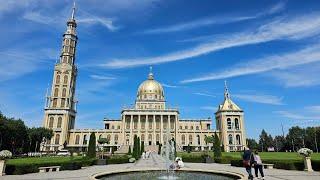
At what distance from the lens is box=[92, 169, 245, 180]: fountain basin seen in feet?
59.7

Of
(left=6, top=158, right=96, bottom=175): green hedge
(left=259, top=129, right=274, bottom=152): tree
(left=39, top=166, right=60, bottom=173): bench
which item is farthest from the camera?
(left=259, top=129, right=274, bottom=152): tree

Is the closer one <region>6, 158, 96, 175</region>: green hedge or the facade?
<region>6, 158, 96, 175</region>: green hedge

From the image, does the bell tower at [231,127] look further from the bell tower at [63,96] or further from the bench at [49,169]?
the bench at [49,169]

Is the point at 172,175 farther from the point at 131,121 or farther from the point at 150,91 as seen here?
the point at 150,91

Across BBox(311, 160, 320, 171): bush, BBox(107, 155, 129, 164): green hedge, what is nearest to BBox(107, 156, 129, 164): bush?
BBox(107, 155, 129, 164): green hedge

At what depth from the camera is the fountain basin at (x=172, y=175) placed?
18.2 metres

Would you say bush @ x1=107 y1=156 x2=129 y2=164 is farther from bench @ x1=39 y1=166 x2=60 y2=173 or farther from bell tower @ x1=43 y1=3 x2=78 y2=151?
bell tower @ x1=43 y1=3 x2=78 y2=151

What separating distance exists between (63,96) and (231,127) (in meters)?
63.6

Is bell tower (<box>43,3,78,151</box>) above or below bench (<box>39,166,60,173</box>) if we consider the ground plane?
above

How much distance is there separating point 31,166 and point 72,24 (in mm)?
90789

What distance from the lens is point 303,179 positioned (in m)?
16.5

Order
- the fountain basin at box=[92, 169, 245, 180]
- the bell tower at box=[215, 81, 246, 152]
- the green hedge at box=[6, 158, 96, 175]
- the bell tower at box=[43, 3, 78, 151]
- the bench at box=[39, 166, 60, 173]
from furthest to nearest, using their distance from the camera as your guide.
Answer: the bell tower at box=[215, 81, 246, 152] < the bell tower at box=[43, 3, 78, 151] < the bench at box=[39, 166, 60, 173] < the green hedge at box=[6, 158, 96, 175] < the fountain basin at box=[92, 169, 245, 180]

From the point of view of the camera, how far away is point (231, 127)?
328ft

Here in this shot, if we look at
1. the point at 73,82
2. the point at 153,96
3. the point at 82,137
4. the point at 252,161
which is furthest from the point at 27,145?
the point at 252,161
